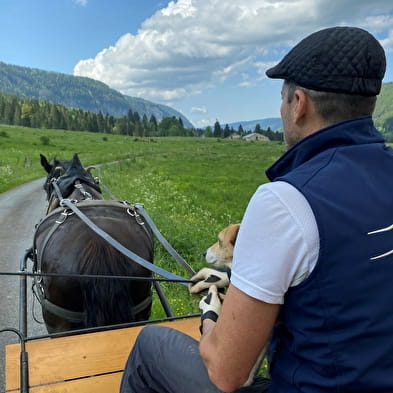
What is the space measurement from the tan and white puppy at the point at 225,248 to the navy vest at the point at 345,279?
2.85 ft

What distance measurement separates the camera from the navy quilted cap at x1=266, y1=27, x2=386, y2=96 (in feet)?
4.71

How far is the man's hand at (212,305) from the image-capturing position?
1.86 metres

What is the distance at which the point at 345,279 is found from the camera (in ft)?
4.36

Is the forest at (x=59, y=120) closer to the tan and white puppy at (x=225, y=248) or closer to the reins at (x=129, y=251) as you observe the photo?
the reins at (x=129, y=251)

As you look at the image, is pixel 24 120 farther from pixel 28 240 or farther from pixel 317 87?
pixel 317 87

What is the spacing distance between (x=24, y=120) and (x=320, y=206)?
113 metres

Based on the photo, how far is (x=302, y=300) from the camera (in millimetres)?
1372

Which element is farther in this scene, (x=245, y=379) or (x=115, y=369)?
(x=115, y=369)

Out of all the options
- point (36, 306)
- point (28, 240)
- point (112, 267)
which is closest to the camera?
point (112, 267)

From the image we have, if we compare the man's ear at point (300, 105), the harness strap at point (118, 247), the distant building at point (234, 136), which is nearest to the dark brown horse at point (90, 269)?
the harness strap at point (118, 247)

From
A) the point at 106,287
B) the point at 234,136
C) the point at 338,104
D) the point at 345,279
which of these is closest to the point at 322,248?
the point at 345,279

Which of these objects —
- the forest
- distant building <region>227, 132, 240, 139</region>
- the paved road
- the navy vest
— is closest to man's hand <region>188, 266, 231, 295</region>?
the navy vest

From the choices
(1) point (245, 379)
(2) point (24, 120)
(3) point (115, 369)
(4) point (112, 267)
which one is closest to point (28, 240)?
(4) point (112, 267)

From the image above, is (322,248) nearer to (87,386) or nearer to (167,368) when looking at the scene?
(167,368)
